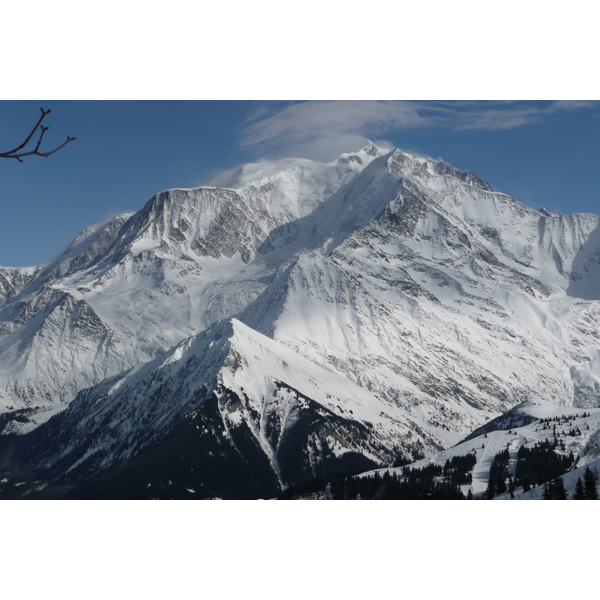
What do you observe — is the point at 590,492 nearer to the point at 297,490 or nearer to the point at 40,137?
the point at 297,490

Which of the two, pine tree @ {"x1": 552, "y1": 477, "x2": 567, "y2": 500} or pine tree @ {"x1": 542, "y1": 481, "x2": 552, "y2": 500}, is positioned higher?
pine tree @ {"x1": 552, "y1": 477, "x2": 567, "y2": 500}

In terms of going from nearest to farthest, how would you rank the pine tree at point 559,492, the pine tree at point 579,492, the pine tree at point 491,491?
1. the pine tree at point 579,492
2. the pine tree at point 559,492
3. the pine tree at point 491,491

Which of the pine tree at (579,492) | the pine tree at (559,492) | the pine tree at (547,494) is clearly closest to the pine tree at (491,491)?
the pine tree at (559,492)

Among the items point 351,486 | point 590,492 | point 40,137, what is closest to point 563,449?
point 351,486

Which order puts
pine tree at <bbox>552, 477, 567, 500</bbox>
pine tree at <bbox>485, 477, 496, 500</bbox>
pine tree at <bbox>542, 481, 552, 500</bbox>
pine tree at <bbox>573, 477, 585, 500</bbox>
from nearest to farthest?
pine tree at <bbox>573, 477, 585, 500</bbox>
pine tree at <bbox>552, 477, 567, 500</bbox>
pine tree at <bbox>542, 481, 552, 500</bbox>
pine tree at <bbox>485, 477, 496, 500</bbox>

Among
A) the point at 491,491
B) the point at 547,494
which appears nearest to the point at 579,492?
the point at 547,494

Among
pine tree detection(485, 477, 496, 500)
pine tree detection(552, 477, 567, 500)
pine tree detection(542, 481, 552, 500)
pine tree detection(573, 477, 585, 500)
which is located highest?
pine tree detection(573, 477, 585, 500)

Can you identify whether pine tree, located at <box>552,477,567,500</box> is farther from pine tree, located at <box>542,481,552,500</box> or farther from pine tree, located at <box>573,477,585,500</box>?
pine tree, located at <box>573,477,585,500</box>

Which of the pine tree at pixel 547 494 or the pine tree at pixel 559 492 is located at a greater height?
the pine tree at pixel 559 492

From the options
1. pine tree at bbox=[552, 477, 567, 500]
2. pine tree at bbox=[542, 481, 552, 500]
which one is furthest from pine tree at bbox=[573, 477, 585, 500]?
pine tree at bbox=[542, 481, 552, 500]

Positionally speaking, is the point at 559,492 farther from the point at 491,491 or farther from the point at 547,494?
the point at 491,491

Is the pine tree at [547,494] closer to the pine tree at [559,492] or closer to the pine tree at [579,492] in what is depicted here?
the pine tree at [559,492]
